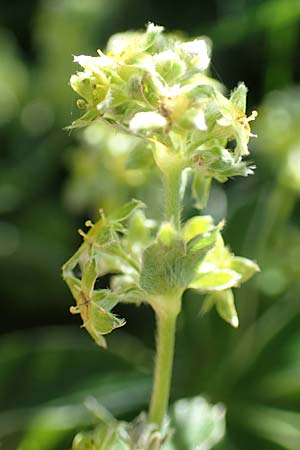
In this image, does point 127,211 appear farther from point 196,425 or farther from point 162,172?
point 196,425

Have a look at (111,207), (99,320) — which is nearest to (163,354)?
(99,320)

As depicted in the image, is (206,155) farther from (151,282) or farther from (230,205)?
(230,205)

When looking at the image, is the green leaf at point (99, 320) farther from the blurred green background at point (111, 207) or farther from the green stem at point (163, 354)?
the blurred green background at point (111, 207)

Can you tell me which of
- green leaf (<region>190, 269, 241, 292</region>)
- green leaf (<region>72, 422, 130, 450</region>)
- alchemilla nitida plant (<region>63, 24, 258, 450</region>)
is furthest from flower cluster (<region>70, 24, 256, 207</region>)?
green leaf (<region>72, 422, 130, 450</region>)

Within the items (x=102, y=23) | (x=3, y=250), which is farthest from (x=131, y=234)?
(x=102, y=23)

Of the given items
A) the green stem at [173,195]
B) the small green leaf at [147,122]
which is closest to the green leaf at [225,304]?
the green stem at [173,195]

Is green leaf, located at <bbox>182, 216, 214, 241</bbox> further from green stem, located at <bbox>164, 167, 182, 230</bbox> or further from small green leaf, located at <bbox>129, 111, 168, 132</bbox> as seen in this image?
small green leaf, located at <bbox>129, 111, 168, 132</bbox>
